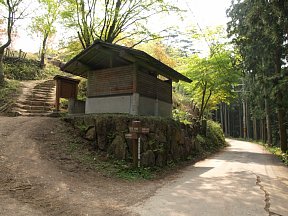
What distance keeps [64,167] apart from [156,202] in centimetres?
317

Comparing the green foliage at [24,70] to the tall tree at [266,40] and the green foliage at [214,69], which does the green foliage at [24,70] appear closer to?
the green foliage at [214,69]

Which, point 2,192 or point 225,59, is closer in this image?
point 2,192

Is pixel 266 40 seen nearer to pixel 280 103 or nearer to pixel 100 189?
pixel 280 103

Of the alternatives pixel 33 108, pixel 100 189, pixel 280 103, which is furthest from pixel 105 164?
pixel 280 103

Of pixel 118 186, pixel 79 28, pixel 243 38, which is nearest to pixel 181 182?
pixel 118 186

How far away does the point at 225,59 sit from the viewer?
60.5ft

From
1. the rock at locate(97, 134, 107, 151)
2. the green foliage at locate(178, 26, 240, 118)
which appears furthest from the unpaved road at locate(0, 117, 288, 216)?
the green foliage at locate(178, 26, 240, 118)

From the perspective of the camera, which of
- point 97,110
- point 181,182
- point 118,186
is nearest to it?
point 118,186

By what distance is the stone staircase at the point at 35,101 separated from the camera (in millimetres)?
14164

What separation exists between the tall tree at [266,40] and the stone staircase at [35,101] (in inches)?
474

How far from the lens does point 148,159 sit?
9.24 meters

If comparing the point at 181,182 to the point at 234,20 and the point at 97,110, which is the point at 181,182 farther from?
the point at 234,20

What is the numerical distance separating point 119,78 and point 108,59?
3.85 feet

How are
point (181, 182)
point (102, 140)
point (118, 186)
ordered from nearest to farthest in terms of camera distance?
1. point (118, 186)
2. point (181, 182)
3. point (102, 140)
